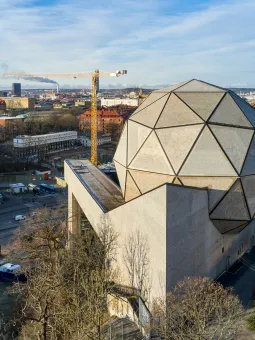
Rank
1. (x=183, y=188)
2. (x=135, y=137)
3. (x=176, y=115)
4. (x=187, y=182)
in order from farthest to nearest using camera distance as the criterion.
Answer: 1. (x=135, y=137)
2. (x=176, y=115)
3. (x=187, y=182)
4. (x=183, y=188)

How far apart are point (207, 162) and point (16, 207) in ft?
105

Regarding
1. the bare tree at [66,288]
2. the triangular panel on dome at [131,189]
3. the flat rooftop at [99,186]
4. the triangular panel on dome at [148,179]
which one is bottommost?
the bare tree at [66,288]

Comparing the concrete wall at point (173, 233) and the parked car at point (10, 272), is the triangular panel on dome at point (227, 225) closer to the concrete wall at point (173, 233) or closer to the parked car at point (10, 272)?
the concrete wall at point (173, 233)

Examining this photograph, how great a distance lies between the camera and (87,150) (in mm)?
89688

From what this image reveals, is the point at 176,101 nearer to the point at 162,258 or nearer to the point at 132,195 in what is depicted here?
the point at 132,195

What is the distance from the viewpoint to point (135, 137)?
23.2 m

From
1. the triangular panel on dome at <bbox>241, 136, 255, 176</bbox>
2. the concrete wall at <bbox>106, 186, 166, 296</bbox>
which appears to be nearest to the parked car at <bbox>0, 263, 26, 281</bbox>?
the concrete wall at <bbox>106, 186, 166, 296</bbox>

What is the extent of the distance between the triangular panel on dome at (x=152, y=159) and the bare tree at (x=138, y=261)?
3842mm

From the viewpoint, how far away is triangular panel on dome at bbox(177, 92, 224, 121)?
21.5 metres

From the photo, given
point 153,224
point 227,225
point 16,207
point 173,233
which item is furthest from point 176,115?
point 16,207

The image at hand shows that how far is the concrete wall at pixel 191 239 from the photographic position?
17.4 metres

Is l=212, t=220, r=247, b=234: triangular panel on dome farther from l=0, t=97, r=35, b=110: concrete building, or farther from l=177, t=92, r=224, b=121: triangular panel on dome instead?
l=0, t=97, r=35, b=110: concrete building

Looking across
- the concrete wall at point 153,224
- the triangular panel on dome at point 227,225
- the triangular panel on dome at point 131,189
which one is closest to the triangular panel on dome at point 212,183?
the triangular panel on dome at point 227,225

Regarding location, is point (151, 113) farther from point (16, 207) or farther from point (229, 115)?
point (16, 207)
